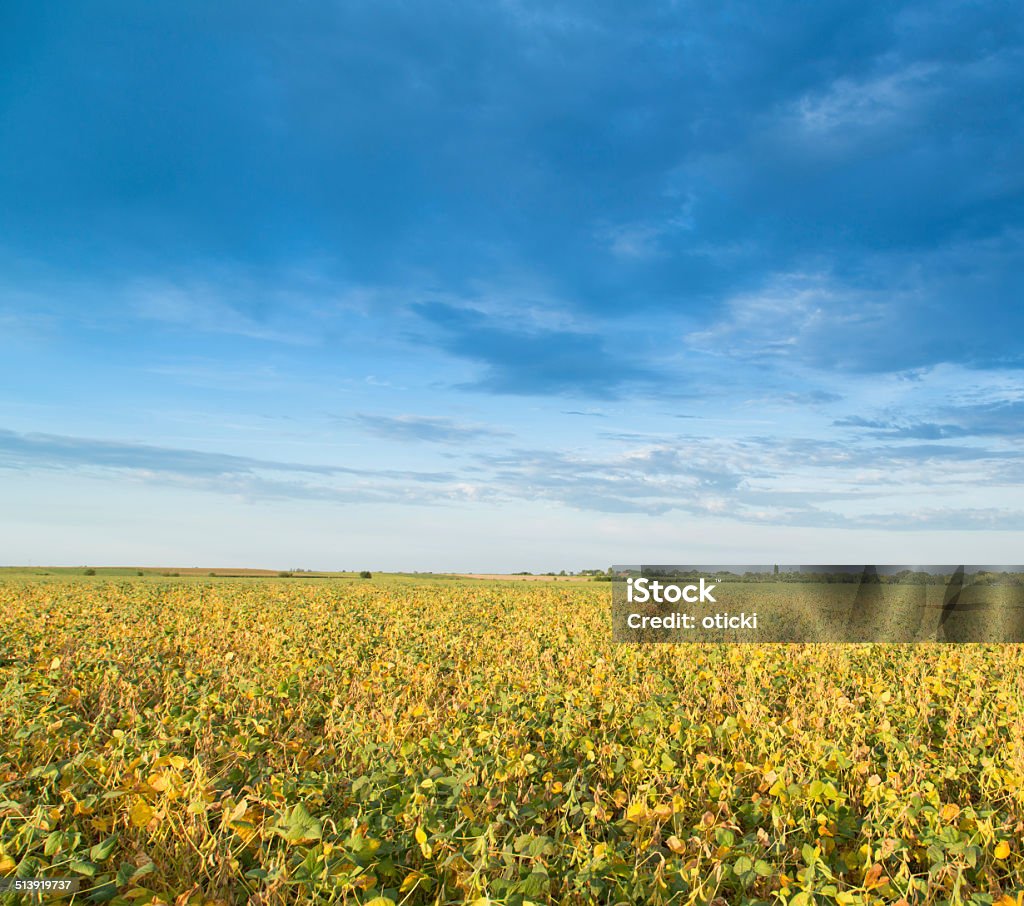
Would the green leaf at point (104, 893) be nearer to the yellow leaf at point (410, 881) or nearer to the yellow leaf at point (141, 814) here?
the yellow leaf at point (141, 814)

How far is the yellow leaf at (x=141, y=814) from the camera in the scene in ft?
15.0

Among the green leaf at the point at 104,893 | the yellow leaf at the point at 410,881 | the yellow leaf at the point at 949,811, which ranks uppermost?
the yellow leaf at the point at 949,811

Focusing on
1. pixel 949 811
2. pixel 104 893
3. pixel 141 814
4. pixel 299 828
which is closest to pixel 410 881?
pixel 299 828

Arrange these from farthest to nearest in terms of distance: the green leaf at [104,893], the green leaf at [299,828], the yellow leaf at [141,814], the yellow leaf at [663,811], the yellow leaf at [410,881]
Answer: the yellow leaf at [663,811], the yellow leaf at [141,814], the green leaf at [299,828], the yellow leaf at [410,881], the green leaf at [104,893]

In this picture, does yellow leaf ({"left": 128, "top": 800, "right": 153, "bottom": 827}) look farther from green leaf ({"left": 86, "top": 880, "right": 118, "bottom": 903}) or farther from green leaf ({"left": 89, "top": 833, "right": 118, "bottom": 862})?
green leaf ({"left": 86, "top": 880, "right": 118, "bottom": 903})

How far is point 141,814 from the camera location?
4.59 m

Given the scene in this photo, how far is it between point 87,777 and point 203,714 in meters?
1.67

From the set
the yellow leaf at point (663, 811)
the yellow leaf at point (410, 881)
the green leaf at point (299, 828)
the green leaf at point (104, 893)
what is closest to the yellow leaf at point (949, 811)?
the yellow leaf at point (663, 811)


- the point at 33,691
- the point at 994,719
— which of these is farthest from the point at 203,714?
the point at 994,719

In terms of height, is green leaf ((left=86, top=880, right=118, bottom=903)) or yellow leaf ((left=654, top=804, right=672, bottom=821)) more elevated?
yellow leaf ((left=654, top=804, right=672, bottom=821))

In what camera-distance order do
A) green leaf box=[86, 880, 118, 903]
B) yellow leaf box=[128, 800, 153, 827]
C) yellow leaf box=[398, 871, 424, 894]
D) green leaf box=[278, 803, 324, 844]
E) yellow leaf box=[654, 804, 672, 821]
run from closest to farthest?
green leaf box=[86, 880, 118, 903], yellow leaf box=[398, 871, 424, 894], green leaf box=[278, 803, 324, 844], yellow leaf box=[128, 800, 153, 827], yellow leaf box=[654, 804, 672, 821]

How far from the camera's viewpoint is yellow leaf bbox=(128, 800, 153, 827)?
4.57 meters

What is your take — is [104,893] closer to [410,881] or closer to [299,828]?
[299,828]

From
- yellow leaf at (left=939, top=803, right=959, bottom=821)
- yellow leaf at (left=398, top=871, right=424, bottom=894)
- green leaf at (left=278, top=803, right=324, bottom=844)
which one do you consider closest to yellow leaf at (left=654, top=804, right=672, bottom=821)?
yellow leaf at (left=398, top=871, right=424, bottom=894)
